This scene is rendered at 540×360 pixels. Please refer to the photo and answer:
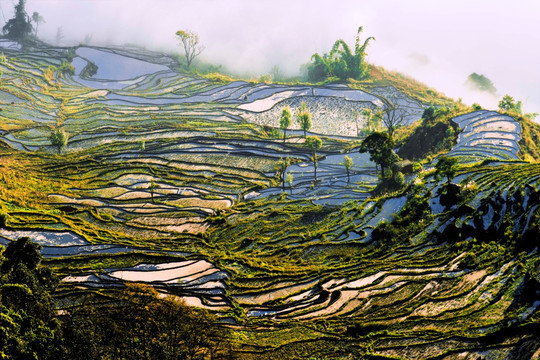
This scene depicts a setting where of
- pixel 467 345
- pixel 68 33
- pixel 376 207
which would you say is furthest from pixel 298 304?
pixel 68 33

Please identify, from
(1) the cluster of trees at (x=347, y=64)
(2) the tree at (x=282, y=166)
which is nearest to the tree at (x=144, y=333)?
(2) the tree at (x=282, y=166)

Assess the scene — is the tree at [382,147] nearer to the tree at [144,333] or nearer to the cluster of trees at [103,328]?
the cluster of trees at [103,328]

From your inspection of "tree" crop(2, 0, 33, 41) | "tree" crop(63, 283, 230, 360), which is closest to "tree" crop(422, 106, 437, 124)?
"tree" crop(63, 283, 230, 360)

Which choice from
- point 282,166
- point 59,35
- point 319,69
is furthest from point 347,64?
point 59,35

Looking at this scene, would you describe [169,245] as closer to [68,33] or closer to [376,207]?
[376,207]

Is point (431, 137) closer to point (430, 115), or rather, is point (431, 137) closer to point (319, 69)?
point (430, 115)
